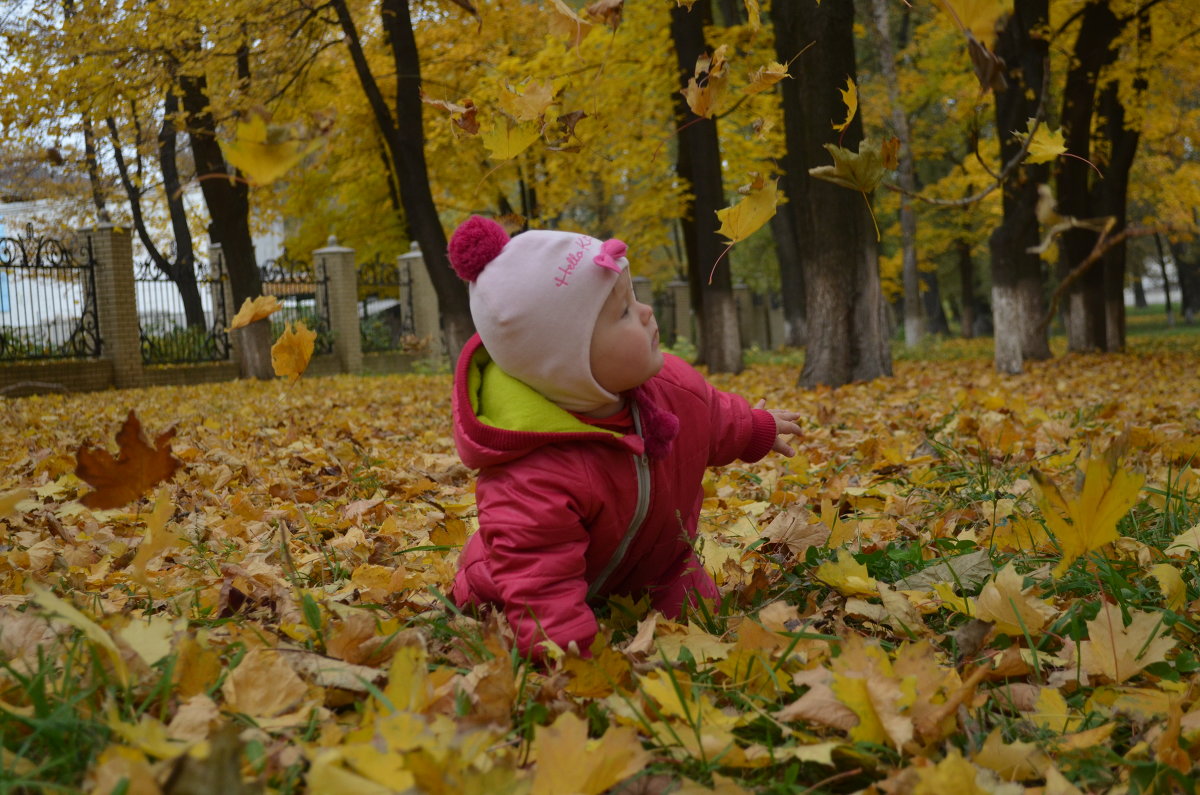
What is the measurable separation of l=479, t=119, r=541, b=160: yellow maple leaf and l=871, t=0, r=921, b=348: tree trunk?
19.2m

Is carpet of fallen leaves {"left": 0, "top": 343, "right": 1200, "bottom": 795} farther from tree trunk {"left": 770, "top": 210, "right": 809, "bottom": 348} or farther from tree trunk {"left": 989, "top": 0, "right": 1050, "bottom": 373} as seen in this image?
tree trunk {"left": 770, "top": 210, "right": 809, "bottom": 348}

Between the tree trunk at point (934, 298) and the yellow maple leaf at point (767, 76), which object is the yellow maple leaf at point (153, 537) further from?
the tree trunk at point (934, 298)

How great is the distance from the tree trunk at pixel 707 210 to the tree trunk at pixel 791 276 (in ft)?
23.4

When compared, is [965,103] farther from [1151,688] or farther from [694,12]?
[1151,688]

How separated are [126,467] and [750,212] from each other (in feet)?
5.44

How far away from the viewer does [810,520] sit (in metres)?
3.01

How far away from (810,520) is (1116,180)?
1534cm

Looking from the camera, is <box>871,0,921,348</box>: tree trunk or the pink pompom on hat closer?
the pink pompom on hat

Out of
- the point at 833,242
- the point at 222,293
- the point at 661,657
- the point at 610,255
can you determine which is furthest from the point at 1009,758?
the point at 222,293

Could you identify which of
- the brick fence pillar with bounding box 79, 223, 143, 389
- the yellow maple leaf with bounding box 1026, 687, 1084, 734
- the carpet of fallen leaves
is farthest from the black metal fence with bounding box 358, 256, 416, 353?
the yellow maple leaf with bounding box 1026, 687, 1084, 734

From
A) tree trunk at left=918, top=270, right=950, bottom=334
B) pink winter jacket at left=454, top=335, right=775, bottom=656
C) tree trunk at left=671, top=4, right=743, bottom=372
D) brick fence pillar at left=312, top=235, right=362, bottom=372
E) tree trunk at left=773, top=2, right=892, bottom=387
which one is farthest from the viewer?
tree trunk at left=918, top=270, right=950, bottom=334

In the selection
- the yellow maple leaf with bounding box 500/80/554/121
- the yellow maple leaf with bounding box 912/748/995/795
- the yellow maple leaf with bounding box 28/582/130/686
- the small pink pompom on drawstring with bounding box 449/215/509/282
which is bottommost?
the yellow maple leaf with bounding box 912/748/995/795

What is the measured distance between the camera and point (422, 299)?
23.6 m

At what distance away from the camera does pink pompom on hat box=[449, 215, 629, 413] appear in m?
2.04
